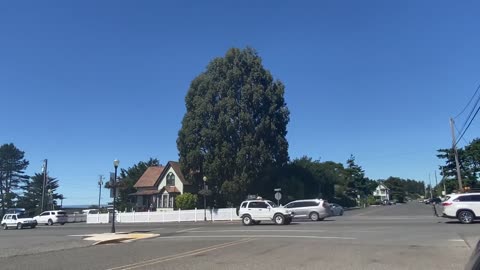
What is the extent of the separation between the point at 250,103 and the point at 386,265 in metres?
45.1

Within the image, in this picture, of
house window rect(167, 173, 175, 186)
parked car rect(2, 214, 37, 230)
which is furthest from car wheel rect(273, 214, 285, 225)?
house window rect(167, 173, 175, 186)

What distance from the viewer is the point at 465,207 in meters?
28.0

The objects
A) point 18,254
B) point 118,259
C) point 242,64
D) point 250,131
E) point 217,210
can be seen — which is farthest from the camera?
point 242,64

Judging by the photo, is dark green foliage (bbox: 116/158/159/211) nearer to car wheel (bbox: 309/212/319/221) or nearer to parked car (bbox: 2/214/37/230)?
parked car (bbox: 2/214/37/230)

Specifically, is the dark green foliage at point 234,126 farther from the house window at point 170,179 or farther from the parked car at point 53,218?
the parked car at point 53,218

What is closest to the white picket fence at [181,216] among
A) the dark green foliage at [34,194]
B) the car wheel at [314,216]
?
the car wheel at [314,216]

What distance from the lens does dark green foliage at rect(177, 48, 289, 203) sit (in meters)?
53.3

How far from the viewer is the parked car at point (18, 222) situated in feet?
162

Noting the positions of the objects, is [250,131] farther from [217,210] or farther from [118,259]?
[118,259]

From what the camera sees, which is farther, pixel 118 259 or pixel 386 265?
pixel 118 259

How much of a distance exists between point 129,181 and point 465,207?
71.7 m

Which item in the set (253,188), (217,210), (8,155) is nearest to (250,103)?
(253,188)

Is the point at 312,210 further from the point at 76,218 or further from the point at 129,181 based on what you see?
the point at 129,181

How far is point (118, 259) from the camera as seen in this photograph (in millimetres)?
15156
